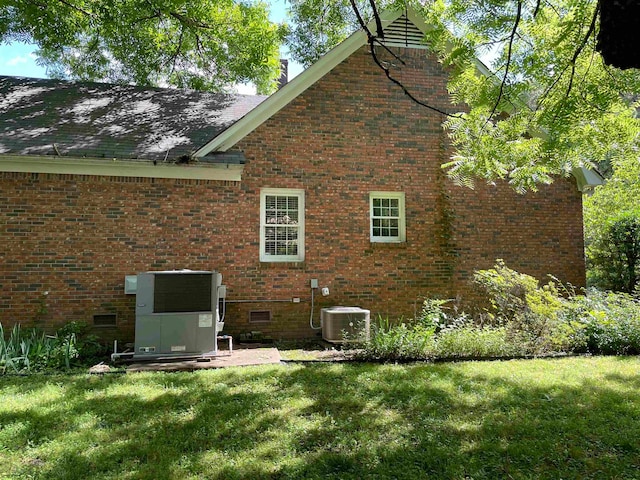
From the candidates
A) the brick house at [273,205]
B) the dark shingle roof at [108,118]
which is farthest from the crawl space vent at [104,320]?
the dark shingle roof at [108,118]

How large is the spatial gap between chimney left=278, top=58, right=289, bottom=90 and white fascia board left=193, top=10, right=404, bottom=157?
6532 millimetres

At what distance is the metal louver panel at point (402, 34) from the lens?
10.3m

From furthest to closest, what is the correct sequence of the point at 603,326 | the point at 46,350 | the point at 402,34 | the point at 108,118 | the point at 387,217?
1. the point at 402,34
2. the point at 108,118
3. the point at 387,217
4. the point at 603,326
5. the point at 46,350

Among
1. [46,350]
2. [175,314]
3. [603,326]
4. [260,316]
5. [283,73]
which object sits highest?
[283,73]

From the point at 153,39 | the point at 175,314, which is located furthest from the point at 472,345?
the point at 153,39

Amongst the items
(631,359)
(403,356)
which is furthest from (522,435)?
(631,359)

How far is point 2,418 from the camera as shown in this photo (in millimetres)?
4449

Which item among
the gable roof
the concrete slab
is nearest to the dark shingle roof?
the gable roof

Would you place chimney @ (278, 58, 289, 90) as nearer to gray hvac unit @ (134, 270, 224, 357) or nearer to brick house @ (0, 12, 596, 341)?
brick house @ (0, 12, 596, 341)

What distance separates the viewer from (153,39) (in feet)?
48.7

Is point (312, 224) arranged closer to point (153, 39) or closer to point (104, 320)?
point (104, 320)

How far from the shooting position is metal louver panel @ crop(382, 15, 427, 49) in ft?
33.7

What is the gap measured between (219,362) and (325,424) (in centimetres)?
322

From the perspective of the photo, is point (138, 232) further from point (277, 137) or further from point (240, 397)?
point (240, 397)
